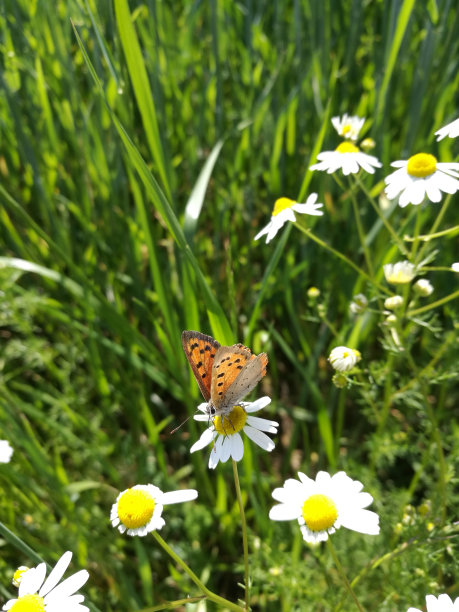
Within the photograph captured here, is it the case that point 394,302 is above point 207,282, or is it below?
below

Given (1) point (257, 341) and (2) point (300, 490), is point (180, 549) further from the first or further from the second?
(2) point (300, 490)

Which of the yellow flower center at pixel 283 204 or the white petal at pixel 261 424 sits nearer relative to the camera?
the white petal at pixel 261 424

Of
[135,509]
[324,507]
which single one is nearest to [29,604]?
[135,509]

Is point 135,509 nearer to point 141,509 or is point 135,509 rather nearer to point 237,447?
point 141,509

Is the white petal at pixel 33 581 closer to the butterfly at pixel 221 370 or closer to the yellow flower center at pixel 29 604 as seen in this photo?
the yellow flower center at pixel 29 604

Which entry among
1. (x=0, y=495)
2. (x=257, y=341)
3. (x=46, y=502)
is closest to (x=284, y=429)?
(x=257, y=341)

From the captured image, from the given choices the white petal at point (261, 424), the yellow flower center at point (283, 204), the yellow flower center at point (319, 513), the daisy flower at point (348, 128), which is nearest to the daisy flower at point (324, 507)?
the yellow flower center at point (319, 513)

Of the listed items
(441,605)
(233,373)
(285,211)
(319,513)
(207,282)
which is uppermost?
(285,211)

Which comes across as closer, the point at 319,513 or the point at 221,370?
the point at 319,513
